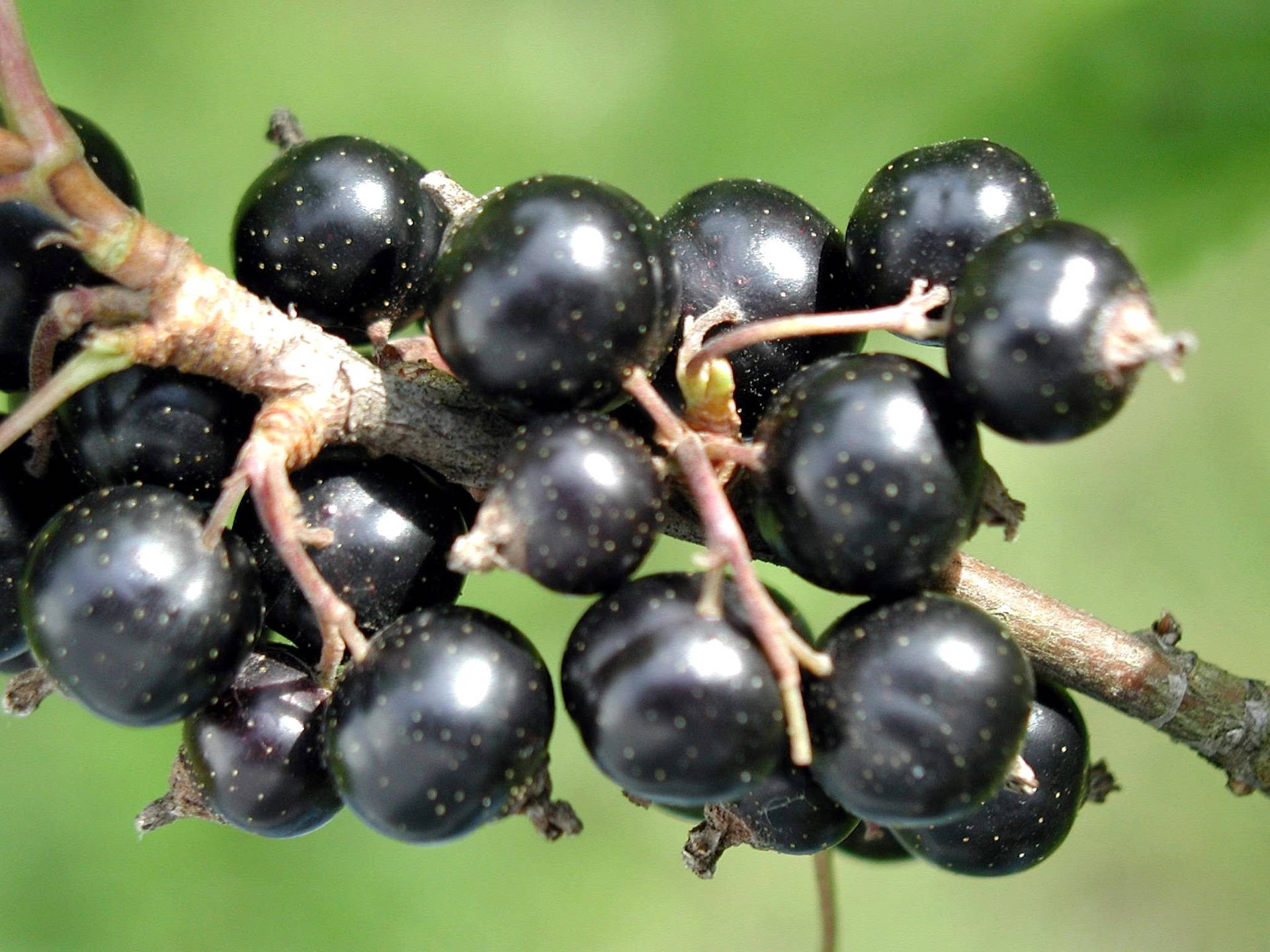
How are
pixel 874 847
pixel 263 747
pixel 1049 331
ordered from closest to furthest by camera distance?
1. pixel 1049 331
2. pixel 263 747
3. pixel 874 847

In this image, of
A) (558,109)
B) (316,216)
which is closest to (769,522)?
(316,216)

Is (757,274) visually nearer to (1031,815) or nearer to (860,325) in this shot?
(860,325)

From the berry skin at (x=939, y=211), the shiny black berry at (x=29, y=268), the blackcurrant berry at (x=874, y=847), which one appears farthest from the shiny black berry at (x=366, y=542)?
the blackcurrant berry at (x=874, y=847)

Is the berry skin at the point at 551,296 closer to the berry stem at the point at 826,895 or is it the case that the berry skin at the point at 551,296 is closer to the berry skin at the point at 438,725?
the berry skin at the point at 438,725

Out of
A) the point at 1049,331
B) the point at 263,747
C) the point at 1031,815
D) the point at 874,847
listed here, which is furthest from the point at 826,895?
the point at 1049,331

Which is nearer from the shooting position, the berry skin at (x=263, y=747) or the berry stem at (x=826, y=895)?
the berry skin at (x=263, y=747)

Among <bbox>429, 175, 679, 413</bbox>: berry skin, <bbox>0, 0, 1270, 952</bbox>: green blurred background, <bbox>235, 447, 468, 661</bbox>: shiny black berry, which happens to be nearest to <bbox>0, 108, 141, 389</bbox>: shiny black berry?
<bbox>235, 447, 468, 661</bbox>: shiny black berry
